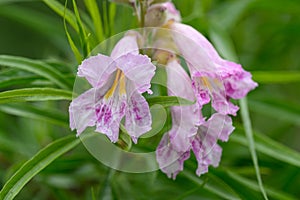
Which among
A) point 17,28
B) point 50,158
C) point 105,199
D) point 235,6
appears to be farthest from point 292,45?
point 17,28

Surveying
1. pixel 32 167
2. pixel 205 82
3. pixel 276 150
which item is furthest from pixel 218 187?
pixel 32 167

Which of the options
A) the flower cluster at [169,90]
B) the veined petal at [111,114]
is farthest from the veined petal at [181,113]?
the veined petal at [111,114]

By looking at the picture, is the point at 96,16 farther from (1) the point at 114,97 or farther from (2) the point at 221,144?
(2) the point at 221,144

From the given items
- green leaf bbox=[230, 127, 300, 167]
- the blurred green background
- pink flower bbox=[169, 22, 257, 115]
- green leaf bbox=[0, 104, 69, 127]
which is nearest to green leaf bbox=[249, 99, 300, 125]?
the blurred green background

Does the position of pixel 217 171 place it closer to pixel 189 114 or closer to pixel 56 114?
pixel 189 114

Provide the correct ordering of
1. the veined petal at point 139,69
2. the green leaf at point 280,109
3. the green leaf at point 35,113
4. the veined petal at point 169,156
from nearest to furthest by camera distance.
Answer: the veined petal at point 139,69
the veined petal at point 169,156
the green leaf at point 35,113
the green leaf at point 280,109

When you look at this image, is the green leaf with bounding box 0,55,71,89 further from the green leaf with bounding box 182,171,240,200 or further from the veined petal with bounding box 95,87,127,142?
the green leaf with bounding box 182,171,240,200

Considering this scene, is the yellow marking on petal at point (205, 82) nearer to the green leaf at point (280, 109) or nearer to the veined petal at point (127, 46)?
the veined petal at point (127, 46)
